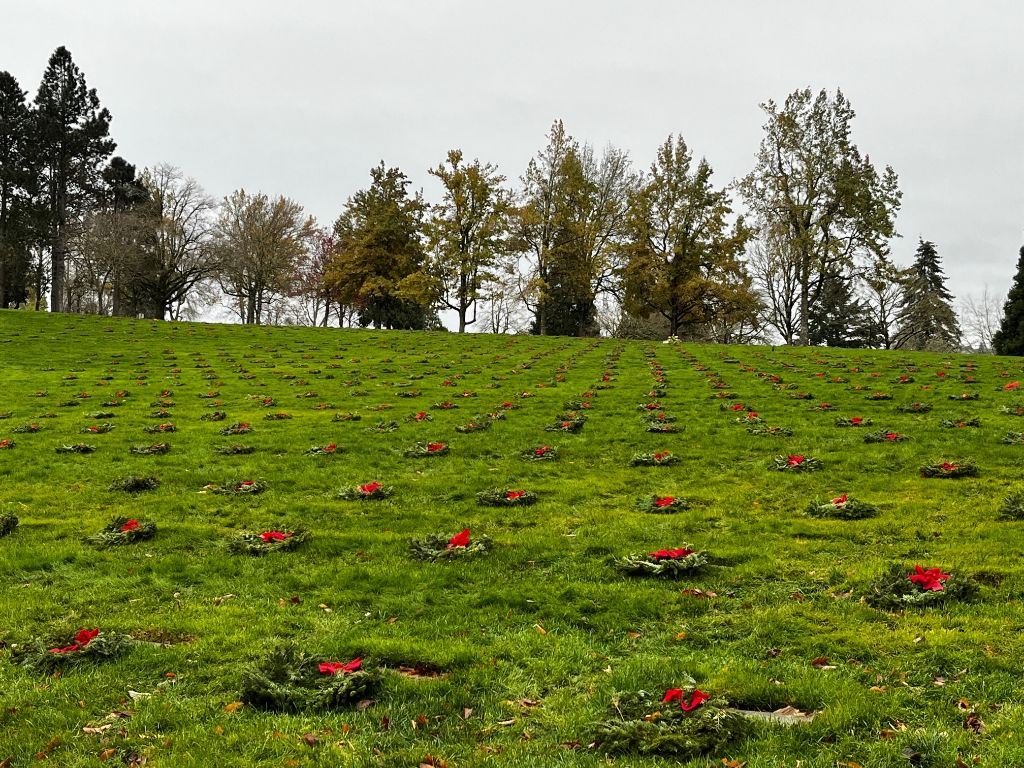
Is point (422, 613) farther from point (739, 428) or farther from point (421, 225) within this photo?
point (421, 225)

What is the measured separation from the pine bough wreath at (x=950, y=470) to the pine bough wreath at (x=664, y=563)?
4.91 m

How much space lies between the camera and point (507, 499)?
909cm

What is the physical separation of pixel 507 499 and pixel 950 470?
658 centimetres

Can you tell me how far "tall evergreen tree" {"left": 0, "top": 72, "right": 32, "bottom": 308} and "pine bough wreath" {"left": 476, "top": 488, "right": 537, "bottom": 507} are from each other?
176ft

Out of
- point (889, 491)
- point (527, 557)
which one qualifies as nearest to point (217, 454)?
point (527, 557)

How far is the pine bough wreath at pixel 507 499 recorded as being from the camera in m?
9.08

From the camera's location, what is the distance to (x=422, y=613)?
5.80 metres

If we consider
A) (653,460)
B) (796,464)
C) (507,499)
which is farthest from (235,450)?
(796,464)

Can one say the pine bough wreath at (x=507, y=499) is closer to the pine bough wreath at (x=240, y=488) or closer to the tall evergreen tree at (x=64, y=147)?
the pine bough wreath at (x=240, y=488)

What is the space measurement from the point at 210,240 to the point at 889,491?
52642 millimetres

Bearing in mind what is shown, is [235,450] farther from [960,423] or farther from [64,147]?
[64,147]

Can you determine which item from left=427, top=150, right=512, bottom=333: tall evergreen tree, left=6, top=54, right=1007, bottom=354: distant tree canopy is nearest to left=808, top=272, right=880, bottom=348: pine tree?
left=6, top=54, right=1007, bottom=354: distant tree canopy

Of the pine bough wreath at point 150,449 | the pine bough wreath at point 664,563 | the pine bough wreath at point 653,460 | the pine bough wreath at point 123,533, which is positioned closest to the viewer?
the pine bough wreath at point 664,563

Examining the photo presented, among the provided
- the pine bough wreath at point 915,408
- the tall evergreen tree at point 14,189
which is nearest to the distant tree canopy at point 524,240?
the tall evergreen tree at point 14,189
